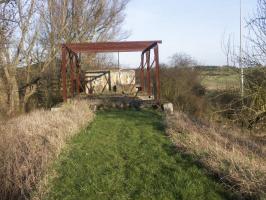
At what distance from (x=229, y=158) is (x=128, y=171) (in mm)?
1830

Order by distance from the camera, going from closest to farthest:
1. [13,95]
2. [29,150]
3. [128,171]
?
[128,171]
[29,150]
[13,95]

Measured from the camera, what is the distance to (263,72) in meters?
10.7

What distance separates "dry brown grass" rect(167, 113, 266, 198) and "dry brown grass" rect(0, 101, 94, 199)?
2.86 m

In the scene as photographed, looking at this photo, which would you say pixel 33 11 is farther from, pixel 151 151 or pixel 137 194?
pixel 137 194

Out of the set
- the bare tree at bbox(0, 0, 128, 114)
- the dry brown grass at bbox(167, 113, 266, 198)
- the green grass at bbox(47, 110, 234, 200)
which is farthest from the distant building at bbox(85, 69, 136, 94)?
the green grass at bbox(47, 110, 234, 200)

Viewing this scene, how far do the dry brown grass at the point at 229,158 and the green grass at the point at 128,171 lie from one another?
0.24 metres

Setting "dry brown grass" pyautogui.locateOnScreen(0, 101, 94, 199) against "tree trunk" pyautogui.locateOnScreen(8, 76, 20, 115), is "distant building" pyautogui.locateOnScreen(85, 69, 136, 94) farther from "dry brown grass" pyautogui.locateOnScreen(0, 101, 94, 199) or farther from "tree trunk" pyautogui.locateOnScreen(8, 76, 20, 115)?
"dry brown grass" pyautogui.locateOnScreen(0, 101, 94, 199)

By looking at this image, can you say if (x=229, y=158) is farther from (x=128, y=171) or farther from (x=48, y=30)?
(x=48, y=30)

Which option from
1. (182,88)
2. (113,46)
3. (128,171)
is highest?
(113,46)

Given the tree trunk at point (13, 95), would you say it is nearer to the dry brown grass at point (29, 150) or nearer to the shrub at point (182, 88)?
the dry brown grass at point (29, 150)

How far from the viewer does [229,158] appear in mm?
7023

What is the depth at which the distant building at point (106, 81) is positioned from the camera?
981 inches

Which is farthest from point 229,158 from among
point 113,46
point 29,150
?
point 113,46

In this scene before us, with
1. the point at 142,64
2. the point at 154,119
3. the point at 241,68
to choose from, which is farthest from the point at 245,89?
the point at 142,64
